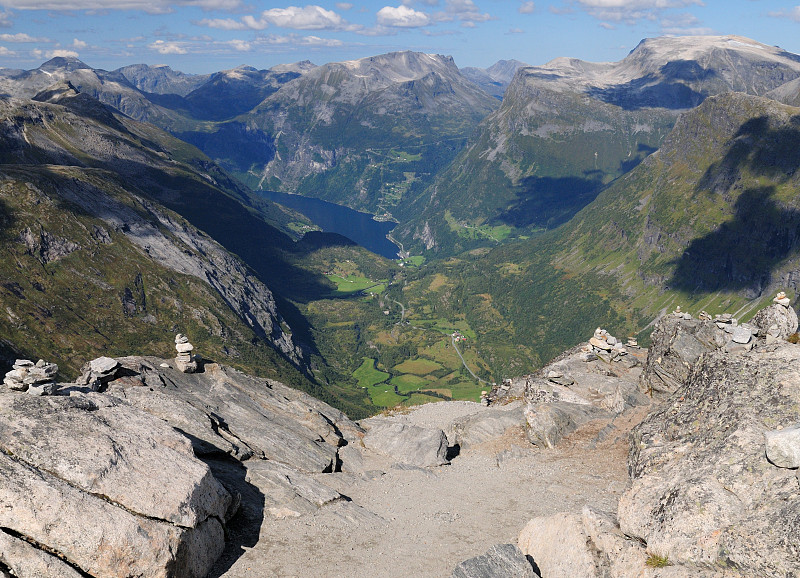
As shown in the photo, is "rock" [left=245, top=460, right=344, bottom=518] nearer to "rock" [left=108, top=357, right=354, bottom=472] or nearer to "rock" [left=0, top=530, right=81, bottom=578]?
"rock" [left=108, top=357, right=354, bottom=472]

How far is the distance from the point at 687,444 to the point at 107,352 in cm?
18933

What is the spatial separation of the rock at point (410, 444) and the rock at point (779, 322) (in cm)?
2897

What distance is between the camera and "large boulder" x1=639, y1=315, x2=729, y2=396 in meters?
50.7

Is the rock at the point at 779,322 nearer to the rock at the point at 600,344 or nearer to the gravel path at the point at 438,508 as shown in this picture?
the gravel path at the point at 438,508

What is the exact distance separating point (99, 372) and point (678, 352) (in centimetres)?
4985

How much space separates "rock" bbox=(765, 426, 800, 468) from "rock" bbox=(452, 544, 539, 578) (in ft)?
39.0

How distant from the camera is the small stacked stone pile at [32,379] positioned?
107ft

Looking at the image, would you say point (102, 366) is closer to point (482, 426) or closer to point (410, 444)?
point (410, 444)

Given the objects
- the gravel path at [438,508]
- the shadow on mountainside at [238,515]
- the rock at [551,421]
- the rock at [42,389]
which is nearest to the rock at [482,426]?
the gravel path at [438,508]

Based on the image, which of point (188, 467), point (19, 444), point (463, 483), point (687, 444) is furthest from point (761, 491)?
point (19, 444)

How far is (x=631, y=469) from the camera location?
116 feet

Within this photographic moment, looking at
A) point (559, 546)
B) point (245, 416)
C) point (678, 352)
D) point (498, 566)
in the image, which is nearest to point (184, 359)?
point (245, 416)

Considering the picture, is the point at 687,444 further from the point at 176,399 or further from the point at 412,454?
the point at 176,399

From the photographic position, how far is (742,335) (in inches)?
1799
